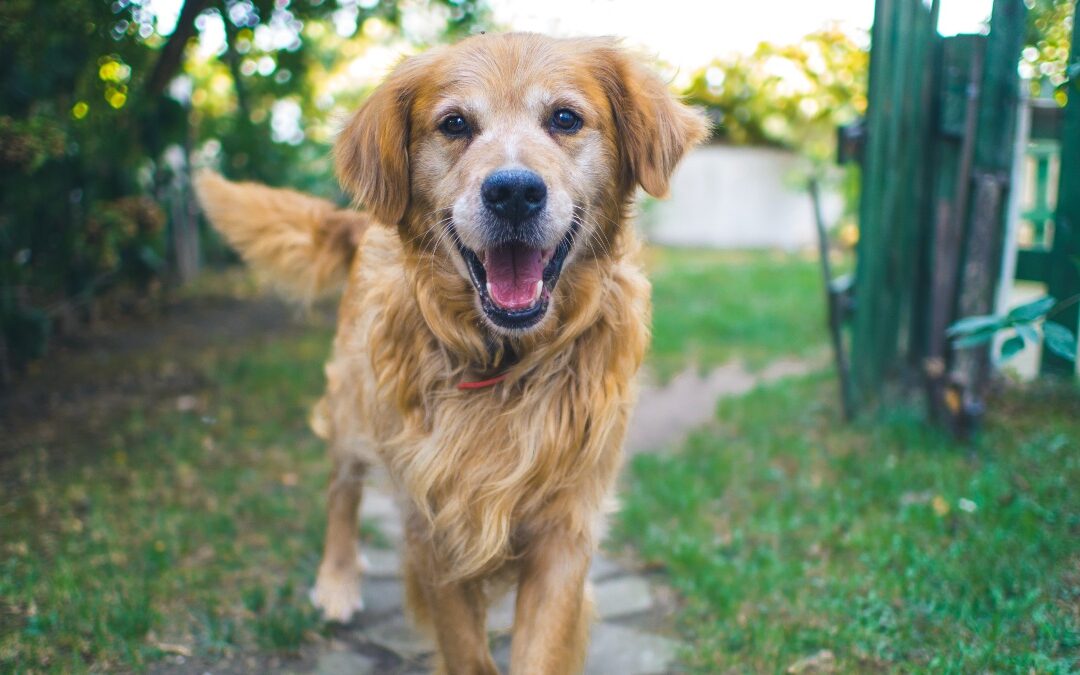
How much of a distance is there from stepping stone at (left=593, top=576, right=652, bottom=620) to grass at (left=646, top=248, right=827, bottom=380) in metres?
2.65

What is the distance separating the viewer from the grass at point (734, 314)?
252 inches

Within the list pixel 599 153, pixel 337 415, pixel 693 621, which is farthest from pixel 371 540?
pixel 599 153

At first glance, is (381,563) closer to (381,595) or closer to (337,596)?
(381,595)

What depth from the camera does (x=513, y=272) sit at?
94.2 inches

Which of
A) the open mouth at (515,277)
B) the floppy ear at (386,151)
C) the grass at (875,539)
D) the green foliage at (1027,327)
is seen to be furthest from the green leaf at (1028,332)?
the floppy ear at (386,151)

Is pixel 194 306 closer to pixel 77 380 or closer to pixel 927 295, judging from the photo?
pixel 77 380

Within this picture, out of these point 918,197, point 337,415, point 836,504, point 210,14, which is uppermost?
point 210,14

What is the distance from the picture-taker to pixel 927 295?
4.29 metres

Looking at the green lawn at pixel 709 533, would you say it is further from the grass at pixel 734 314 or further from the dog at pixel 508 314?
the grass at pixel 734 314

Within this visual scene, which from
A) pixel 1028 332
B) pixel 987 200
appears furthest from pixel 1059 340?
pixel 987 200

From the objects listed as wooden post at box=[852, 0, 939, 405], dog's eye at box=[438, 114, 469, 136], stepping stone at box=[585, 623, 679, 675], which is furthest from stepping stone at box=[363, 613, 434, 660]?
wooden post at box=[852, 0, 939, 405]

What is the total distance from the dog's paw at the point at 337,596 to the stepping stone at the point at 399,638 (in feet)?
0.33

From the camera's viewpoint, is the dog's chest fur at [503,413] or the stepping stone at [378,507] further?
the stepping stone at [378,507]

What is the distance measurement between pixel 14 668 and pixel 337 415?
1.30 meters
